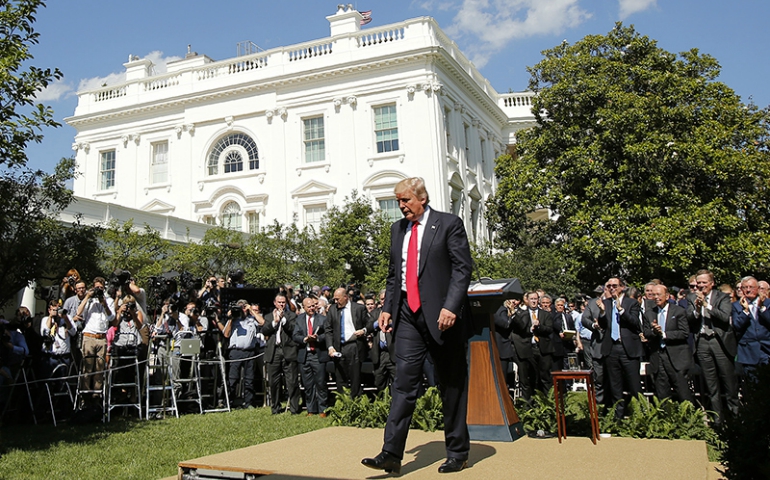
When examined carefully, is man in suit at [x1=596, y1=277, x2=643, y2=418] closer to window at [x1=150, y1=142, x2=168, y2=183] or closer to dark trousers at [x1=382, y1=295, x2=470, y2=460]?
dark trousers at [x1=382, y1=295, x2=470, y2=460]

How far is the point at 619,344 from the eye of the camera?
891 centimetres

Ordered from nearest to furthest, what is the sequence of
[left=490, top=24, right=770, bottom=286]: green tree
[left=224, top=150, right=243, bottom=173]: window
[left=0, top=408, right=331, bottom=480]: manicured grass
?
[left=0, top=408, right=331, bottom=480]: manicured grass
[left=490, top=24, right=770, bottom=286]: green tree
[left=224, top=150, right=243, bottom=173]: window

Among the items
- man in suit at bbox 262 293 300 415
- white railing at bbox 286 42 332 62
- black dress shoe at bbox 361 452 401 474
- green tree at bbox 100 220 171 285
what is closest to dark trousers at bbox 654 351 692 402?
black dress shoe at bbox 361 452 401 474

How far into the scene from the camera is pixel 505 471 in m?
5.38

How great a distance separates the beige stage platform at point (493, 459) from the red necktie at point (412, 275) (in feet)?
4.52

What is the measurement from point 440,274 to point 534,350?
22.8ft

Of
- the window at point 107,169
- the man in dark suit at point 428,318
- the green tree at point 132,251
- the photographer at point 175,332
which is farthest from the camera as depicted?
the window at point 107,169

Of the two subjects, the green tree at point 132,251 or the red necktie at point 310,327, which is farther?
the green tree at point 132,251

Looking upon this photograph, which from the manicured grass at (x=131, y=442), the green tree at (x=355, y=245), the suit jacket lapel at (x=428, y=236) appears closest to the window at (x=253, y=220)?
the green tree at (x=355, y=245)

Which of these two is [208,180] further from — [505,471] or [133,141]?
[505,471]

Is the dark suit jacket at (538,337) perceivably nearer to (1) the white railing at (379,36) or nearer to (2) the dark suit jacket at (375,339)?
(2) the dark suit jacket at (375,339)

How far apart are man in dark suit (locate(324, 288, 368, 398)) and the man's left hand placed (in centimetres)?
630

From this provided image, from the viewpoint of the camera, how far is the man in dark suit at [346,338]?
11.5 m

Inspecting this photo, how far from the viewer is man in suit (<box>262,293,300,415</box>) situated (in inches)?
471
